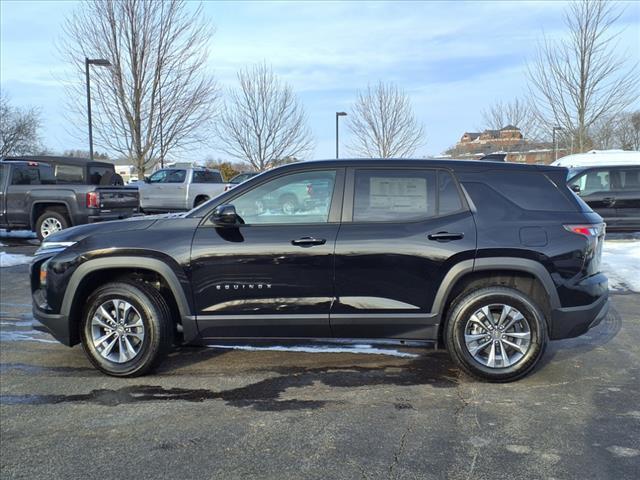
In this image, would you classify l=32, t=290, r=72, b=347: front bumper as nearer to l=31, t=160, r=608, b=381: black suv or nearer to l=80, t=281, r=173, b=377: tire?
l=31, t=160, r=608, b=381: black suv

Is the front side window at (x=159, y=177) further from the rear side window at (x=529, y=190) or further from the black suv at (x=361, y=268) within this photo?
the rear side window at (x=529, y=190)

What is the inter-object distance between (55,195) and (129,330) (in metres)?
8.71

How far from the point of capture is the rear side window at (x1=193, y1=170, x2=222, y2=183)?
1834 centimetres

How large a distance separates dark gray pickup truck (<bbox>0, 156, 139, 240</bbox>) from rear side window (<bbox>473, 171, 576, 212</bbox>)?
9.59 meters

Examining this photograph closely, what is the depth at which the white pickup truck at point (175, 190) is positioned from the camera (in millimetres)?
18062

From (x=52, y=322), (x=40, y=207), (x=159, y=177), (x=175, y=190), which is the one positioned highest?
(x=159, y=177)

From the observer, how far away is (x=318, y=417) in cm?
360

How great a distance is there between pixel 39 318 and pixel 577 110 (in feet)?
58.9

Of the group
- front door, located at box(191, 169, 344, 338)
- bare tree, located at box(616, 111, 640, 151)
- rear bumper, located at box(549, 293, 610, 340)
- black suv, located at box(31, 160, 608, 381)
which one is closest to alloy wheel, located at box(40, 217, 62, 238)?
black suv, located at box(31, 160, 608, 381)

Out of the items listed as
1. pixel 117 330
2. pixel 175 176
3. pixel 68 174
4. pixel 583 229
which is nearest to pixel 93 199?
pixel 68 174

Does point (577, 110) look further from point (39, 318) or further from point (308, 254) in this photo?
point (39, 318)

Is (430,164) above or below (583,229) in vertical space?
above

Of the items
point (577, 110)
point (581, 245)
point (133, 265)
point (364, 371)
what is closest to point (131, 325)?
point (133, 265)

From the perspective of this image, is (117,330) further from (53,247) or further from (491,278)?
(491,278)
